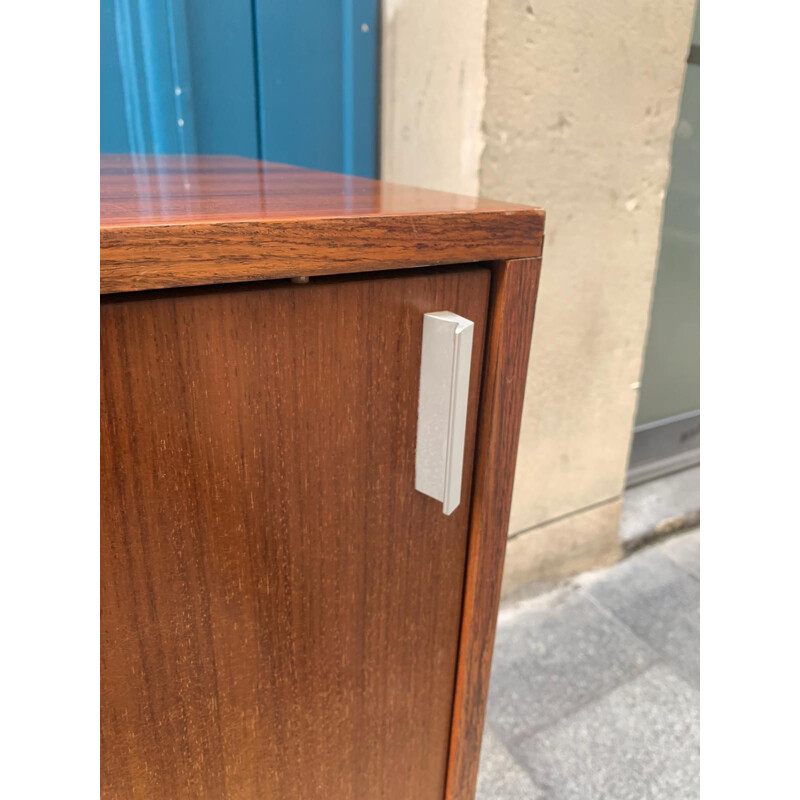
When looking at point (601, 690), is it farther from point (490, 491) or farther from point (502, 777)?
point (490, 491)

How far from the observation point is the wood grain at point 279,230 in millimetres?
368

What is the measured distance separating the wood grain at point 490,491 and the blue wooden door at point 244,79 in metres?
0.73

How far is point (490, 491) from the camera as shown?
0.57 meters

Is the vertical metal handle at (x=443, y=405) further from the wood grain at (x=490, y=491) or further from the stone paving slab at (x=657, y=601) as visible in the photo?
the stone paving slab at (x=657, y=601)

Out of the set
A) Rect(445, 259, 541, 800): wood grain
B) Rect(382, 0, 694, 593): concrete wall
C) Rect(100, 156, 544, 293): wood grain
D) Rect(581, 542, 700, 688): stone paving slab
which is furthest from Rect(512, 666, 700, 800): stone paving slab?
Rect(100, 156, 544, 293): wood grain

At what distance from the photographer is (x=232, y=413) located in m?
0.44

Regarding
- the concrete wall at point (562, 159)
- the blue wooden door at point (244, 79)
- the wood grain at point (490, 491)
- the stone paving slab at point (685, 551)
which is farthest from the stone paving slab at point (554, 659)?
the blue wooden door at point (244, 79)

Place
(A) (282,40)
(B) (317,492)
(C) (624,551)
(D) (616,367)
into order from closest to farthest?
(B) (317,492) → (A) (282,40) → (D) (616,367) → (C) (624,551)

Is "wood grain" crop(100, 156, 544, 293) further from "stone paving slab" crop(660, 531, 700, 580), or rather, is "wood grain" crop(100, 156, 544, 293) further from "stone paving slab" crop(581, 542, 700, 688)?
"stone paving slab" crop(660, 531, 700, 580)

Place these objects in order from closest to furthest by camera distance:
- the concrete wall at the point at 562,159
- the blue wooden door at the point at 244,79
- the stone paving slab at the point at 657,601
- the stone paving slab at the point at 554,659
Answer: the blue wooden door at the point at 244,79 < the concrete wall at the point at 562,159 < the stone paving slab at the point at 554,659 < the stone paving slab at the point at 657,601

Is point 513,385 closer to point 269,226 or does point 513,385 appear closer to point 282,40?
point 269,226

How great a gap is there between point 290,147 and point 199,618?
0.85 m

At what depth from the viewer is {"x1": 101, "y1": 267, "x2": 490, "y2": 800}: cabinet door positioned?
0.42 meters

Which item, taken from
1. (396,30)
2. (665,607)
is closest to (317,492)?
(396,30)
